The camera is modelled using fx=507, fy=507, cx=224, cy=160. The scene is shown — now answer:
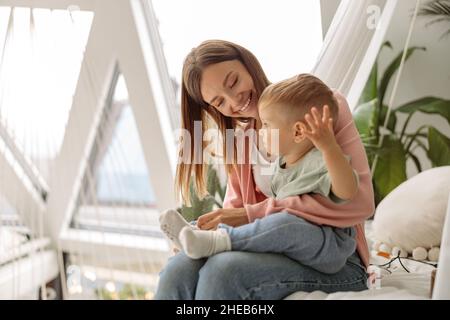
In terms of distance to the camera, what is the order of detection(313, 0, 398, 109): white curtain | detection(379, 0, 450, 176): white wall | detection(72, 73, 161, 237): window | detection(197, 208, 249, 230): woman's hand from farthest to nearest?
detection(379, 0, 450, 176): white wall
detection(72, 73, 161, 237): window
detection(313, 0, 398, 109): white curtain
detection(197, 208, 249, 230): woman's hand

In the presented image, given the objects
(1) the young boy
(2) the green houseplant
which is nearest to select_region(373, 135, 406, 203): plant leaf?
(2) the green houseplant

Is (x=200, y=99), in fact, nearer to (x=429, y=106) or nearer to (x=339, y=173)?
(x=339, y=173)

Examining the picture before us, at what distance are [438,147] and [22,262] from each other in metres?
1.56

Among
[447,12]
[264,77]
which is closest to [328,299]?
[264,77]

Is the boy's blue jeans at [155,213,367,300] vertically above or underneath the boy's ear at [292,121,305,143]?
underneath

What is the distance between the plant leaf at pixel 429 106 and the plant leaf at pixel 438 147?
0.25 ft

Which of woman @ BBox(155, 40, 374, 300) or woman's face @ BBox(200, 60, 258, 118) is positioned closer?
woman @ BBox(155, 40, 374, 300)

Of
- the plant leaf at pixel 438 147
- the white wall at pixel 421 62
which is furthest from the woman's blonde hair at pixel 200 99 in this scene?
the white wall at pixel 421 62

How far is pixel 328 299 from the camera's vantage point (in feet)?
2.96

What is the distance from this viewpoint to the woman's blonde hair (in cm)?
107

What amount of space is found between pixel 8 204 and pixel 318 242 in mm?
1611

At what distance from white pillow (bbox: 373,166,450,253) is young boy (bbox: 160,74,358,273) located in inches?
18.5

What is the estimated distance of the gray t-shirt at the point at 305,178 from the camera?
0.95 m

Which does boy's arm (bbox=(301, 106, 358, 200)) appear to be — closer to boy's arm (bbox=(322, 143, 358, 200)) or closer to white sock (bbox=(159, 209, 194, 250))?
boy's arm (bbox=(322, 143, 358, 200))
